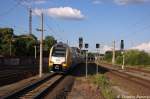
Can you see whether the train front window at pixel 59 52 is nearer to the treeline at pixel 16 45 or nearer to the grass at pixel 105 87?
the grass at pixel 105 87

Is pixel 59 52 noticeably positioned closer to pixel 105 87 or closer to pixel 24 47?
pixel 105 87

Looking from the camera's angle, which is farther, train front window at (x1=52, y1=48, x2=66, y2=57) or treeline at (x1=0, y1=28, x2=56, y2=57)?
treeline at (x1=0, y1=28, x2=56, y2=57)

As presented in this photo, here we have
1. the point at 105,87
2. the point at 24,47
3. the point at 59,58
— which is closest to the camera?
the point at 105,87

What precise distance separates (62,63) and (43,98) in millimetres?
21257

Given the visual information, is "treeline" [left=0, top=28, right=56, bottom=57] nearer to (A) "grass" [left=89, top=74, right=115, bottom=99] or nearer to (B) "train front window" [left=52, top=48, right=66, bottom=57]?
(B) "train front window" [left=52, top=48, right=66, bottom=57]

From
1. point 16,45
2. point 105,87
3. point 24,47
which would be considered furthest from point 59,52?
point 24,47

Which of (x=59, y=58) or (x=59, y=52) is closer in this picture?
(x=59, y=58)

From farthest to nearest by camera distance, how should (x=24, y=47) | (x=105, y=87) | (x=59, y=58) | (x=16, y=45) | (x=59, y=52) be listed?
(x=24, y=47)
(x=16, y=45)
(x=59, y=52)
(x=59, y=58)
(x=105, y=87)

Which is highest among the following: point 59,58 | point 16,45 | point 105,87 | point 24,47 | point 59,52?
point 16,45

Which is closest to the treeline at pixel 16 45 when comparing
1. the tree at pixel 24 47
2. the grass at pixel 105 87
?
the tree at pixel 24 47

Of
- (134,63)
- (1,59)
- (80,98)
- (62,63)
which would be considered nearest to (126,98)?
(80,98)

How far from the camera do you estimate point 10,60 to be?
73.4m

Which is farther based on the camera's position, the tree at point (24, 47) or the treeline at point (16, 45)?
the tree at point (24, 47)

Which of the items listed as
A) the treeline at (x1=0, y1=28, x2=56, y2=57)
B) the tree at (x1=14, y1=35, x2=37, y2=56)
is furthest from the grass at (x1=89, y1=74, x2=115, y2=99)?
the tree at (x1=14, y1=35, x2=37, y2=56)
